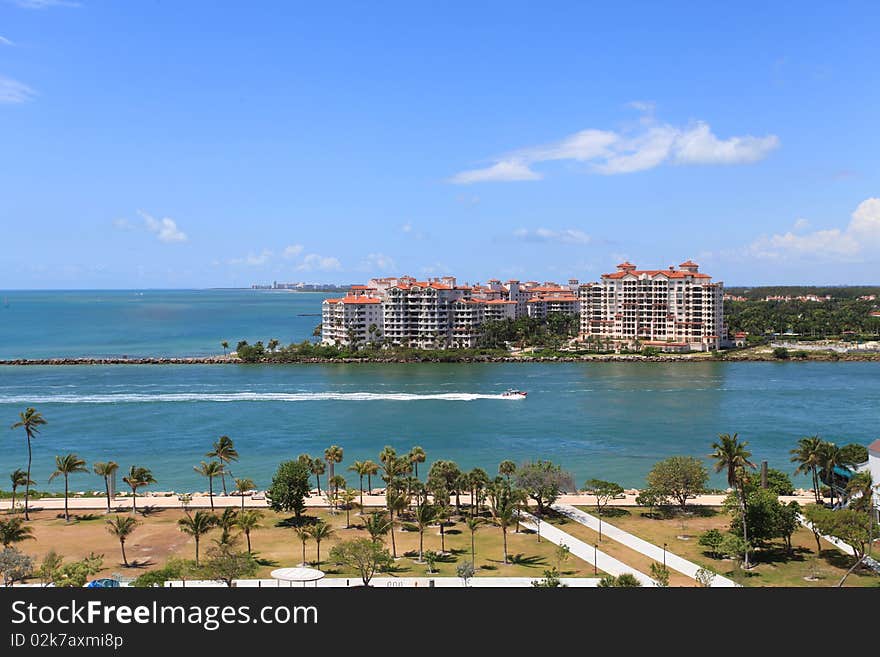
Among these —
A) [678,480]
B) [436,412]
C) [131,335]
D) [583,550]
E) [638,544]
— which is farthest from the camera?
[131,335]

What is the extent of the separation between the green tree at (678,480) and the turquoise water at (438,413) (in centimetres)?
539

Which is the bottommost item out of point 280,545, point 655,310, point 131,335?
point 280,545

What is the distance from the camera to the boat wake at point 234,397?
56406mm

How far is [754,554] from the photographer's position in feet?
73.4

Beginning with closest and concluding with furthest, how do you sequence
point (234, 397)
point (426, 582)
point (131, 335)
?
1. point (426, 582)
2. point (234, 397)
3. point (131, 335)

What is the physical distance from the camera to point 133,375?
7169 centimetres

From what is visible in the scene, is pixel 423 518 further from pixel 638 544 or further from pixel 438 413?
pixel 438 413

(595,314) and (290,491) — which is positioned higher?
(595,314)

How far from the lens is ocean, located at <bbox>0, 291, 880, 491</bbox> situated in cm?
3922

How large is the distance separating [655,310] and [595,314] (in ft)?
29.9

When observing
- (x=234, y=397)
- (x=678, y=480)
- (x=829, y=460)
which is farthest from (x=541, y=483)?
(x=234, y=397)

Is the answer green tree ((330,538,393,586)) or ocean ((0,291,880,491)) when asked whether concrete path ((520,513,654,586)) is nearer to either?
green tree ((330,538,393,586))

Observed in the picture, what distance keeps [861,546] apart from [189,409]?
143ft
